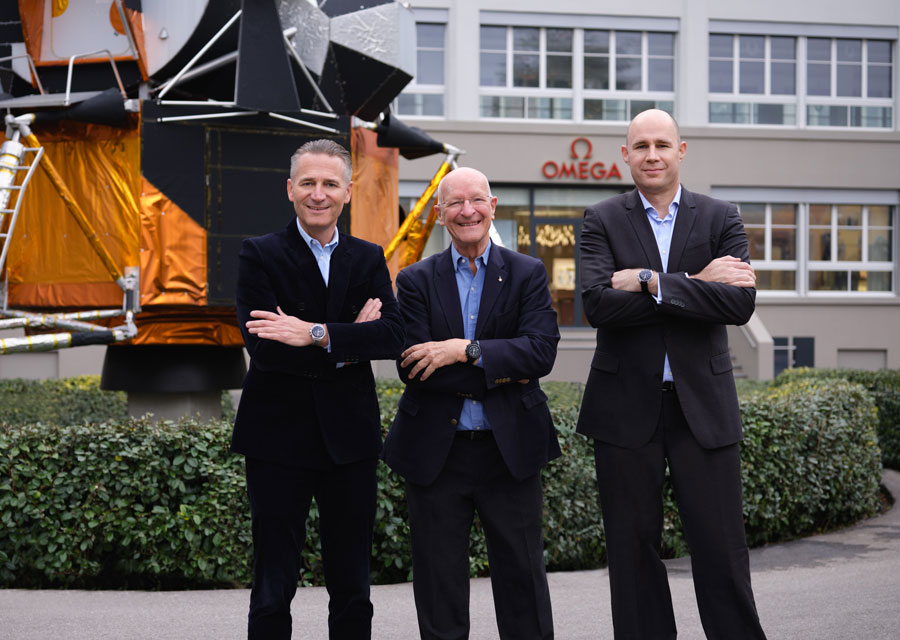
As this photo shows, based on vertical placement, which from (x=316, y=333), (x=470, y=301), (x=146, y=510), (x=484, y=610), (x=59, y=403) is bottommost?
(x=484, y=610)

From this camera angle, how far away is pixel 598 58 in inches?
1056

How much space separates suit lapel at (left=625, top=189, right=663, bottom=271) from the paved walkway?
2.31 meters

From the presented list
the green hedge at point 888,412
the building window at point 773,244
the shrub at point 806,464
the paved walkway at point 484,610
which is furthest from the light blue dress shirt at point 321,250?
the building window at point 773,244

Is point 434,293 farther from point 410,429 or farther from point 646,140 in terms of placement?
point 646,140

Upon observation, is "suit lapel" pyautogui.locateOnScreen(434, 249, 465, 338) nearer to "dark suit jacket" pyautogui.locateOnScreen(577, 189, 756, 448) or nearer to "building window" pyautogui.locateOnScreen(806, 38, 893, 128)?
"dark suit jacket" pyautogui.locateOnScreen(577, 189, 756, 448)

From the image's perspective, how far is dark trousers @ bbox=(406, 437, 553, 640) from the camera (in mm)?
4219

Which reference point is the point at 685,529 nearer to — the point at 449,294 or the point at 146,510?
the point at 449,294

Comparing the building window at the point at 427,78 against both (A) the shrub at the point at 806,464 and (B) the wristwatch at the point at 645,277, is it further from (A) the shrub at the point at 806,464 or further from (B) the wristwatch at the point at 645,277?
(B) the wristwatch at the point at 645,277

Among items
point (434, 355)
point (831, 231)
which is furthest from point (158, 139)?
point (831, 231)

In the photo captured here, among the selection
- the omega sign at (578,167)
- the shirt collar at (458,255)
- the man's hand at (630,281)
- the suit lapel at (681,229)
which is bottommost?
the man's hand at (630,281)

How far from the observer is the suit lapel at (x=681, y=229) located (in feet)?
14.5

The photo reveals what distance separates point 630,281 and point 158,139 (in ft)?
18.1

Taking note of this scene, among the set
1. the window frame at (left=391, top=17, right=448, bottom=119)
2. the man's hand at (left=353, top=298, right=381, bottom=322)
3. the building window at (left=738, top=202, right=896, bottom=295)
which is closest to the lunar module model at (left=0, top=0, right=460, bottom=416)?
the man's hand at (left=353, top=298, right=381, bottom=322)

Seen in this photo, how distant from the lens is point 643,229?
4465 mm
